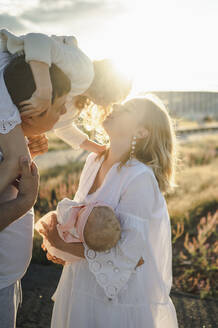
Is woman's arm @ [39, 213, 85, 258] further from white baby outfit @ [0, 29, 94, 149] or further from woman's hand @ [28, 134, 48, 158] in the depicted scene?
white baby outfit @ [0, 29, 94, 149]

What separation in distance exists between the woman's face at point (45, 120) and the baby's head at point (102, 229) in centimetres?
61

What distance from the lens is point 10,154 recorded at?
188 cm

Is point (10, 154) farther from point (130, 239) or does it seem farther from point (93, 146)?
point (93, 146)

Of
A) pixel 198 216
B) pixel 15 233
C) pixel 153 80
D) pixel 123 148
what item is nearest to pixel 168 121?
pixel 123 148

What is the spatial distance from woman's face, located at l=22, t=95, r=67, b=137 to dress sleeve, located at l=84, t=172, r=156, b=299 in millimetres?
719

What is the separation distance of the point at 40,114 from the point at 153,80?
1392 mm


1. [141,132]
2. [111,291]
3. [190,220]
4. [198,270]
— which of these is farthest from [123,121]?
[190,220]

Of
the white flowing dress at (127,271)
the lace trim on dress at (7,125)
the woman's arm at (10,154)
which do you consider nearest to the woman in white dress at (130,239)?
the white flowing dress at (127,271)

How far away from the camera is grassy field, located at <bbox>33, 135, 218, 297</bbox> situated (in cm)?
402

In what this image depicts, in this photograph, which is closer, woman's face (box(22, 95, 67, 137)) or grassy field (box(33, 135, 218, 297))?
woman's face (box(22, 95, 67, 137))

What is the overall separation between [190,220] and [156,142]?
3054 millimetres

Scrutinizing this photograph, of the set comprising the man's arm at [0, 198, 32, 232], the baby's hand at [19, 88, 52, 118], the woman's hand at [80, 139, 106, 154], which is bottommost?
the woman's hand at [80, 139, 106, 154]

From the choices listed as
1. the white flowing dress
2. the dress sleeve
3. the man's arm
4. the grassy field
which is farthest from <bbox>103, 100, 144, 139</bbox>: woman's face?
the grassy field

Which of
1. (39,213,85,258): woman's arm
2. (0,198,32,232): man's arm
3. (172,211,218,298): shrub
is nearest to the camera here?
(0,198,32,232): man's arm
